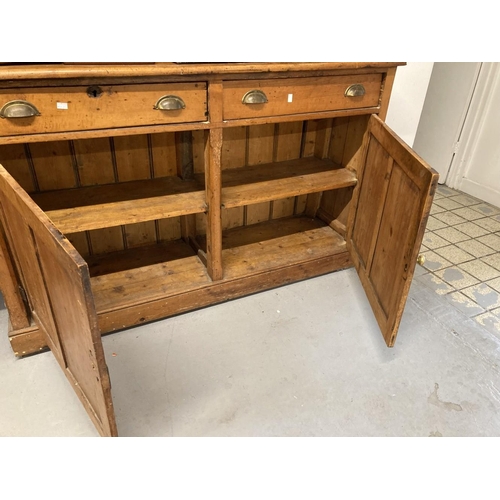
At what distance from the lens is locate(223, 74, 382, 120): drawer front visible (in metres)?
1.62

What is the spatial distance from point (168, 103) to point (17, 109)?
0.49m

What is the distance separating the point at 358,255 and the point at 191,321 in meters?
0.86

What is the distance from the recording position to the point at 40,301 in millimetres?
1454

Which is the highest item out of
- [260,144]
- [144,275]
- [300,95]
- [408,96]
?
[300,95]

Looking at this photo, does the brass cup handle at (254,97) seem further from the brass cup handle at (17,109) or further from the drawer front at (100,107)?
the brass cup handle at (17,109)

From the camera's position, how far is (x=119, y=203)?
1.79 m

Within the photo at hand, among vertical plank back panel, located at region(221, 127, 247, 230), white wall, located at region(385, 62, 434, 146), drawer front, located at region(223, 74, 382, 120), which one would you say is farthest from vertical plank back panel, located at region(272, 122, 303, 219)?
white wall, located at region(385, 62, 434, 146)

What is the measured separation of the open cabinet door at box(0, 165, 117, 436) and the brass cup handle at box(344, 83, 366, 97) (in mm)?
1365

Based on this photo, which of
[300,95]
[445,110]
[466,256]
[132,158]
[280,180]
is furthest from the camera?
[445,110]

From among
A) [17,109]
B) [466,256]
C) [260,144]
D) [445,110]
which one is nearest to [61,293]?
[17,109]

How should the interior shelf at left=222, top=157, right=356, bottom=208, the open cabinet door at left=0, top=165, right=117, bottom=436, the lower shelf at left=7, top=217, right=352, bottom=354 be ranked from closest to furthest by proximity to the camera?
the open cabinet door at left=0, top=165, right=117, bottom=436 → the lower shelf at left=7, top=217, right=352, bottom=354 → the interior shelf at left=222, top=157, right=356, bottom=208

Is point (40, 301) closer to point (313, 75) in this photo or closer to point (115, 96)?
point (115, 96)

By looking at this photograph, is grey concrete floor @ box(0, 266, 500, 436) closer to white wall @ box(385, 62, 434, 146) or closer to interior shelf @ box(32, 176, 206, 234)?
interior shelf @ box(32, 176, 206, 234)

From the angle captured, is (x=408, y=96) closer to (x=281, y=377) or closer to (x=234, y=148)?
(x=234, y=148)
